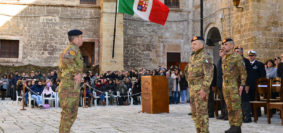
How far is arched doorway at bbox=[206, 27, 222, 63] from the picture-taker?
1942 centimetres

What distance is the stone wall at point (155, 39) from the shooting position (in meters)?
20.2

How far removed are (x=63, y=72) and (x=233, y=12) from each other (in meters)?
13.5

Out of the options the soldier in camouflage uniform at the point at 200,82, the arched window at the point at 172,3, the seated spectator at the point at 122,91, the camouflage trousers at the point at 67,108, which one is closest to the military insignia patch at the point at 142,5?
the seated spectator at the point at 122,91

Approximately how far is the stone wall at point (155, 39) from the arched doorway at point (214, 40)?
5.85ft

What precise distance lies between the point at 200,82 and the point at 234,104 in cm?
115

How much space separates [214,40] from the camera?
773 inches

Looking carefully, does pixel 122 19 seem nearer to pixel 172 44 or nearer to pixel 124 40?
pixel 124 40

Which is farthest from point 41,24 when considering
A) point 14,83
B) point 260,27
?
point 260,27

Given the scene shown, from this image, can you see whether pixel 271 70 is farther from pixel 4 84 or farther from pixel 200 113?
pixel 4 84

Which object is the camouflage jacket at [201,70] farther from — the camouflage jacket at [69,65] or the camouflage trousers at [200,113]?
the camouflage jacket at [69,65]

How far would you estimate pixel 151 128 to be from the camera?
609 cm

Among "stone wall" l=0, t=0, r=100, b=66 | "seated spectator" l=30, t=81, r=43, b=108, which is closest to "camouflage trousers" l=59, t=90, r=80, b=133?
"seated spectator" l=30, t=81, r=43, b=108

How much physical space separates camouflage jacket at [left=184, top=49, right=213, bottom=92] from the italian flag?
951 centimetres

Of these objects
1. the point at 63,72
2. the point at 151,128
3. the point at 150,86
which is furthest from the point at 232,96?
the point at 150,86
